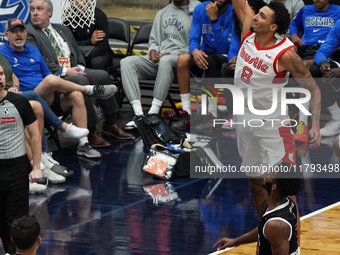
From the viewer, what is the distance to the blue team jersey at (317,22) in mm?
8102

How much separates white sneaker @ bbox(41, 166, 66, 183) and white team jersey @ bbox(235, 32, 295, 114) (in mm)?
2268

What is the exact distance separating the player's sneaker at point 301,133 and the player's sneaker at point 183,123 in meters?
1.45

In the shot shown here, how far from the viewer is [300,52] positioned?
8281 mm

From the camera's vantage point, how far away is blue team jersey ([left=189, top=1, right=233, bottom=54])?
8.12 m

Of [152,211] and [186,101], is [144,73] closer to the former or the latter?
[186,101]

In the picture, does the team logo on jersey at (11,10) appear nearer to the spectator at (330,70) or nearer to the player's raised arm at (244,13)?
the player's raised arm at (244,13)

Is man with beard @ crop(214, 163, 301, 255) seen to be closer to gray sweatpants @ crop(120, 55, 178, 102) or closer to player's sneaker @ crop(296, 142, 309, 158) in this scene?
player's sneaker @ crop(296, 142, 309, 158)

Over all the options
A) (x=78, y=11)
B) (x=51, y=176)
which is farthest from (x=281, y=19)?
(x=78, y=11)

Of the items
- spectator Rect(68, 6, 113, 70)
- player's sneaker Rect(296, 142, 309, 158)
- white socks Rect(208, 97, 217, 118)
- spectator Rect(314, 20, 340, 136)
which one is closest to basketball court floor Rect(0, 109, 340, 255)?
player's sneaker Rect(296, 142, 309, 158)

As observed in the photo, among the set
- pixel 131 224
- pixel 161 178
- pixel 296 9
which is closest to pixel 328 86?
pixel 296 9

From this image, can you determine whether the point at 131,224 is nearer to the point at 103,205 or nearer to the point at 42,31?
the point at 103,205

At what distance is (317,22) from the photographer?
8.15 metres

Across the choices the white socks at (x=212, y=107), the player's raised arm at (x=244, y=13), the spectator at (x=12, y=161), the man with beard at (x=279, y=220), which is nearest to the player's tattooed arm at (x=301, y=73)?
the player's raised arm at (x=244, y=13)

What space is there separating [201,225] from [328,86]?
138 inches
